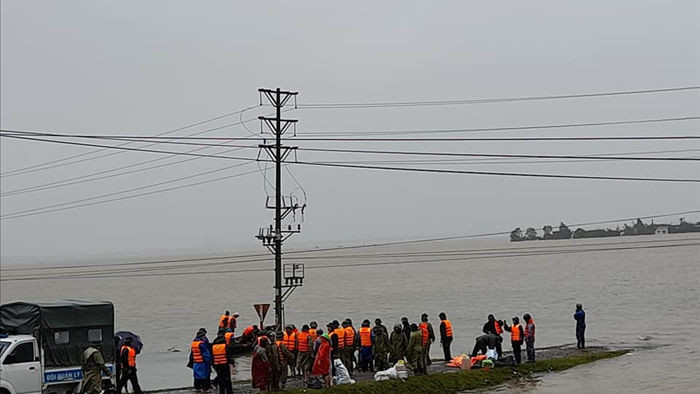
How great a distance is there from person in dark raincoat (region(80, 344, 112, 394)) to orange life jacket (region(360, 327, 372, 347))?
845 cm

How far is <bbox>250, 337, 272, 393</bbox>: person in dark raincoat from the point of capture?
21500mm

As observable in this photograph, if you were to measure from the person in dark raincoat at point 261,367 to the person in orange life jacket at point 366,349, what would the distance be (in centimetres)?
541

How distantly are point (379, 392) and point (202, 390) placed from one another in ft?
15.6

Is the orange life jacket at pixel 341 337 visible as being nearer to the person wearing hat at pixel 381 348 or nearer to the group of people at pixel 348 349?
the group of people at pixel 348 349

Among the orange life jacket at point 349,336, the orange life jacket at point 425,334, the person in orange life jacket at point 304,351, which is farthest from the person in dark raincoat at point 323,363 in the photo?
the orange life jacket at point 425,334

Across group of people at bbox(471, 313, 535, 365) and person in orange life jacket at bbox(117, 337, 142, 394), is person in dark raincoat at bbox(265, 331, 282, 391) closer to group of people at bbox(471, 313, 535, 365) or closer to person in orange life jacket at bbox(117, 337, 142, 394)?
person in orange life jacket at bbox(117, 337, 142, 394)

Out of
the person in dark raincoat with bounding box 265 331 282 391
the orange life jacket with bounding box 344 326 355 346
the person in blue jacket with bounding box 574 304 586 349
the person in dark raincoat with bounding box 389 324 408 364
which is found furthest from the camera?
the person in blue jacket with bounding box 574 304 586 349

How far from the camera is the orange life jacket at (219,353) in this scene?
71.5 feet

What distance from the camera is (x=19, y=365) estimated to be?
66.1ft

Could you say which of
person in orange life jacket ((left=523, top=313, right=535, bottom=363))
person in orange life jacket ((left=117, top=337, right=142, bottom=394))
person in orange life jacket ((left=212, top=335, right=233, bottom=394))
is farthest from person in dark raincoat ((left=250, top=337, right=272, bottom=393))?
person in orange life jacket ((left=523, top=313, right=535, bottom=363))

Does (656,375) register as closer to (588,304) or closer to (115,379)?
(115,379)

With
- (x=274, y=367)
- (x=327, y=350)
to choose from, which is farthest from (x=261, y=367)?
(x=327, y=350)

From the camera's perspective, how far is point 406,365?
25.2m

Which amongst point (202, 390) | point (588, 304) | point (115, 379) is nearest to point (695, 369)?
point (202, 390)
